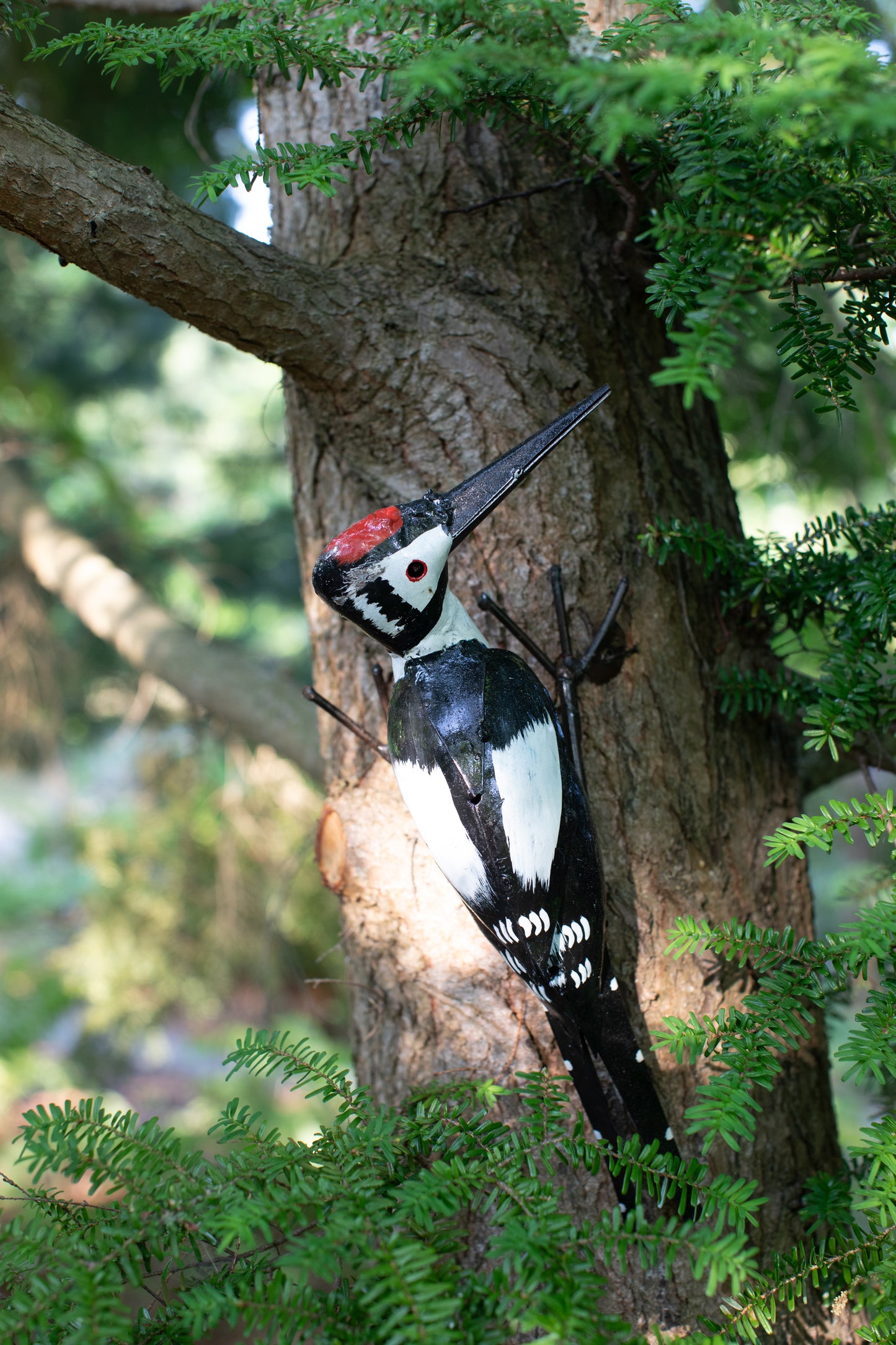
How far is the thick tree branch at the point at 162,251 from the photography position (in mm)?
1021

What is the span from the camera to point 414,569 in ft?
3.36

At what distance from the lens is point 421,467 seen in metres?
1.34

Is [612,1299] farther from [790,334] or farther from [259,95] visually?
[259,95]

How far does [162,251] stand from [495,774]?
0.79 meters

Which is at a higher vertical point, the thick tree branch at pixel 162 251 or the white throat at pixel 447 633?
the thick tree branch at pixel 162 251

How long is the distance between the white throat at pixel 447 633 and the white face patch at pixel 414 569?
6 cm

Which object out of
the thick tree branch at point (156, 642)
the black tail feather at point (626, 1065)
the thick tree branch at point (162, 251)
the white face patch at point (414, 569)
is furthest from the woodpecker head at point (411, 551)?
the thick tree branch at point (156, 642)

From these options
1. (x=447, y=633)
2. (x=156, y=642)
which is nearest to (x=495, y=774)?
(x=447, y=633)

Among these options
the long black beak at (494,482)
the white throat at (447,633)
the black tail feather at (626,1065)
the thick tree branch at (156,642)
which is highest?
the thick tree branch at (156,642)

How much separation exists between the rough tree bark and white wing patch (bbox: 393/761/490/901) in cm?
27

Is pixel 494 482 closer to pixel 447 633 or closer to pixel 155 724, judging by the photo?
pixel 447 633

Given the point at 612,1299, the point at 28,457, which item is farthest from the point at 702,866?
the point at 28,457

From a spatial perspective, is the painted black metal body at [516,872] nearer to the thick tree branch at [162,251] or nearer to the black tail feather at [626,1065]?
the black tail feather at [626,1065]

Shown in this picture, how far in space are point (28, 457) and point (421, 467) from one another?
356cm
